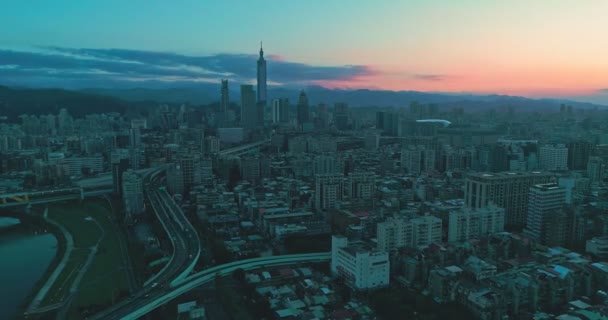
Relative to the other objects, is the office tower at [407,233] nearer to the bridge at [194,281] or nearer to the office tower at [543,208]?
the bridge at [194,281]

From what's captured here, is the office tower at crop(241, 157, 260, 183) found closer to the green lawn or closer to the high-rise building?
the high-rise building

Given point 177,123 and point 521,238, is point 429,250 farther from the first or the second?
point 177,123

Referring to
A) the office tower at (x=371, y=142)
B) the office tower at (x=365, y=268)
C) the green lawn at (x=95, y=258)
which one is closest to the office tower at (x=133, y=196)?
the green lawn at (x=95, y=258)

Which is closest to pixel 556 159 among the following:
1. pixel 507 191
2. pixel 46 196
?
pixel 507 191

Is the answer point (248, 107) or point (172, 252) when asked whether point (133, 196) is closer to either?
point (172, 252)

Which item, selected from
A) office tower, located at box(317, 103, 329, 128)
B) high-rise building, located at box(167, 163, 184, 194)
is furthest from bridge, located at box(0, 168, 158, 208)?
office tower, located at box(317, 103, 329, 128)

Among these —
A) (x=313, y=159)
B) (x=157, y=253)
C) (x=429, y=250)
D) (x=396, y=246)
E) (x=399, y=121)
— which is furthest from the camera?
(x=399, y=121)

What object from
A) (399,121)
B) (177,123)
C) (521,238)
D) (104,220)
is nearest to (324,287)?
(521,238)
